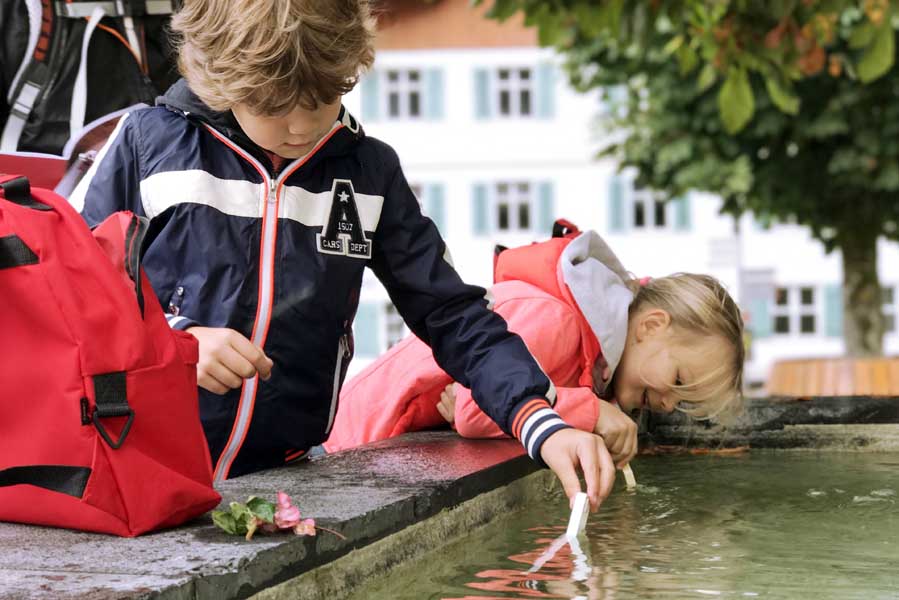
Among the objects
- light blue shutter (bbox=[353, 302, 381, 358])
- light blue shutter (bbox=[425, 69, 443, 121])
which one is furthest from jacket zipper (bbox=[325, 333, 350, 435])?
light blue shutter (bbox=[425, 69, 443, 121])

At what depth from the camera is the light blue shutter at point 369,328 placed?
31.4 meters

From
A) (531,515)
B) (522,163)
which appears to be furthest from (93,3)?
(522,163)

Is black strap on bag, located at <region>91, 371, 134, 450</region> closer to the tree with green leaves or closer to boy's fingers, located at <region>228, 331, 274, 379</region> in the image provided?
boy's fingers, located at <region>228, 331, 274, 379</region>

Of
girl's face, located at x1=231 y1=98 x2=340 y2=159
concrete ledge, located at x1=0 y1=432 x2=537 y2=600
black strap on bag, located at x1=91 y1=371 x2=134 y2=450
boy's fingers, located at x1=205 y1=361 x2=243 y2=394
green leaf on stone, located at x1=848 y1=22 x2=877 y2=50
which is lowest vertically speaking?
concrete ledge, located at x1=0 y1=432 x2=537 y2=600

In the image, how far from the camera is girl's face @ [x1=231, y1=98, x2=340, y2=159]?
8.25 feet

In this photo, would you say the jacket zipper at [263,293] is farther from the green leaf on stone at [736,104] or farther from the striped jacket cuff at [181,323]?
the green leaf on stone at [736,104]

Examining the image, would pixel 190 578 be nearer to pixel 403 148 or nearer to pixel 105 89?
pixel 105 89

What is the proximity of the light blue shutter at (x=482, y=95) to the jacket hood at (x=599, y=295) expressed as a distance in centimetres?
2851

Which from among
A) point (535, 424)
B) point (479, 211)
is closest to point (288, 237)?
point (535, 424)

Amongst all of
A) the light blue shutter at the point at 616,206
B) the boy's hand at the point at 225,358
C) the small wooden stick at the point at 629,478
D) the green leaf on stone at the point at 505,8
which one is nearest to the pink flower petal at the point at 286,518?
the boy's hand at the point at 225,358

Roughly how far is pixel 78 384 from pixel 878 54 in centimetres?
447

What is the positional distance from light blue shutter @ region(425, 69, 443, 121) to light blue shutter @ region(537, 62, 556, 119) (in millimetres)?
2119

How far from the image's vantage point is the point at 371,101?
32.7m

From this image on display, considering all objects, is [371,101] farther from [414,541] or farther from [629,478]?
[414,541]
